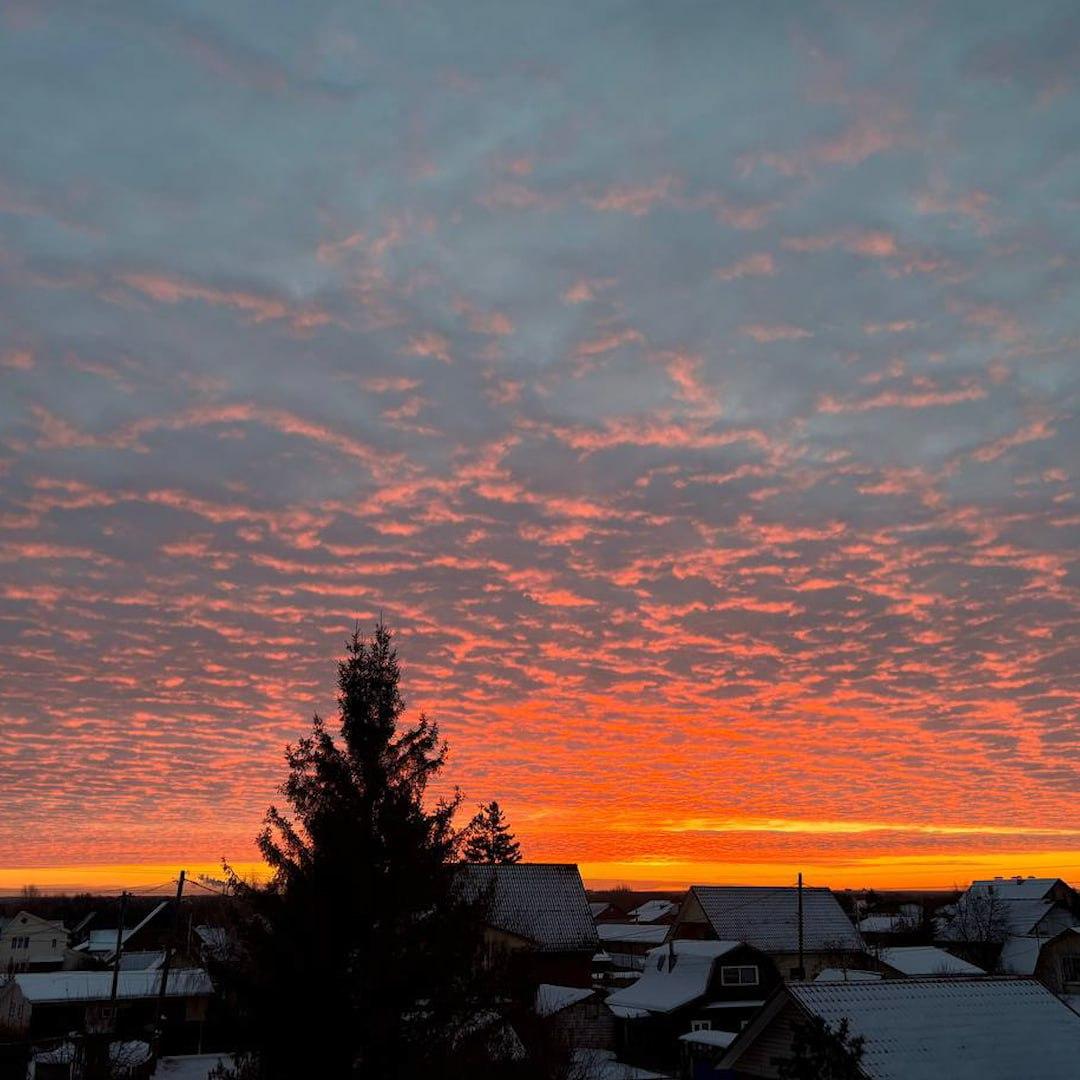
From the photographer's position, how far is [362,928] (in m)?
20.3

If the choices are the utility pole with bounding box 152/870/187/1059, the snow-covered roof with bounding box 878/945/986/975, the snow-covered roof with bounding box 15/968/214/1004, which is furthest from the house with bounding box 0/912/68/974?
the snow-covered roof with bounding box 878/945/986/975

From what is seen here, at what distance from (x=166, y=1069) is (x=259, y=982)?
24040 mm

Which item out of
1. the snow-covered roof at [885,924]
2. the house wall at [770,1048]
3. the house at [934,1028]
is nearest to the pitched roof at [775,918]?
the snow-covered roof at [885,924]

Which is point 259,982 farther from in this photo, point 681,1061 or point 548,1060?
point 681,1061

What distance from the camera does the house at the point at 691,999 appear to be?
51625 mm

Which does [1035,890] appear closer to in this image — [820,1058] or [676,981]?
[676,981]

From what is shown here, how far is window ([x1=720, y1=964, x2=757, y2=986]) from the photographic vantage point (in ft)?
177

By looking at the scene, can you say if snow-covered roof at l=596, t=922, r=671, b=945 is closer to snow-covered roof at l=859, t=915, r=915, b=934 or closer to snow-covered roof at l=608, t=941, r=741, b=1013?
snow-covered roof at l=859, t=915, r=915, b=934

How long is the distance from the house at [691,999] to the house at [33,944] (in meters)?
57.9

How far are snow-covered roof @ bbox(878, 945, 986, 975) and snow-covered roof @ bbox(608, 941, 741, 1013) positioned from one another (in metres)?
13.8

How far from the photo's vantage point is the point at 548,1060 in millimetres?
27531

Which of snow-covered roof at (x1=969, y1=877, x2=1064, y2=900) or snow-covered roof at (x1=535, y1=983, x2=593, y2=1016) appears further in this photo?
snow-covered roof at (x1=969, y1=877, x2=1064, y2=900)

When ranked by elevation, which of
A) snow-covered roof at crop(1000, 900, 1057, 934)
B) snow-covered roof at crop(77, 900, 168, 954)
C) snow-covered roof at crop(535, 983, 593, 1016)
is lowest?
snow-covered roof at crop(77, 900, 168, 954)

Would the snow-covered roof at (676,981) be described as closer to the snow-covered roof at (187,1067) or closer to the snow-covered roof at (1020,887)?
the snow-covered roof at (187,1067)
